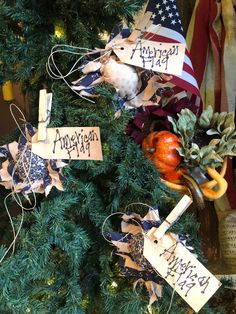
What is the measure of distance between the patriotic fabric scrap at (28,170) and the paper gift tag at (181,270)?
0.18m

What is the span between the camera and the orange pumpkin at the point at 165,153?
742mm

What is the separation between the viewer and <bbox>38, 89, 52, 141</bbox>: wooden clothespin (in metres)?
0.60

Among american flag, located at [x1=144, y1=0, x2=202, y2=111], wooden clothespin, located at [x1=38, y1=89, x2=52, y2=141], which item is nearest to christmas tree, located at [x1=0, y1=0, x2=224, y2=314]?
wooden clothespin, located at [x1=38, y1=89, x2=52, y2=141]

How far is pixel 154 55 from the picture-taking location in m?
0.60

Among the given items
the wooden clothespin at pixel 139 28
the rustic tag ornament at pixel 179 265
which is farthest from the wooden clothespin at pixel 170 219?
the wooden clothespin at pixel 139 28

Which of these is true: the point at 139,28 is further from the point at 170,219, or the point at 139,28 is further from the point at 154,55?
the point at 170,219

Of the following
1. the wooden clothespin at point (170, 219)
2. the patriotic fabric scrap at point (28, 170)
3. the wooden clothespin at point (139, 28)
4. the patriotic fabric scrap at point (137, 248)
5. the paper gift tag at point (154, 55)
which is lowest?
the patriotic fabric scrap at point (137, 248)

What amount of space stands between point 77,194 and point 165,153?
0.63 ft

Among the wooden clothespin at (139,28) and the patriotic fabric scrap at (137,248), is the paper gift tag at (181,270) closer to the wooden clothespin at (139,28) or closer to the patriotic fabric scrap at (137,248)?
the patriotic fabric scrap at (137,248)

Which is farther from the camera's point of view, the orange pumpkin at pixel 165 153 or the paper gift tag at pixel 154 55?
the orange pumpkin at pixel 165 153

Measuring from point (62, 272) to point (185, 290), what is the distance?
0.21 meters

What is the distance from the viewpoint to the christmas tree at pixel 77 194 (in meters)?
0.60

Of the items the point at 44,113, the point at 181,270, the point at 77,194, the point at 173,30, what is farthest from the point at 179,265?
the point at 173,30

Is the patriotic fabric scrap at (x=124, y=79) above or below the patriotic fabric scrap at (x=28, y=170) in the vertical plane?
above
